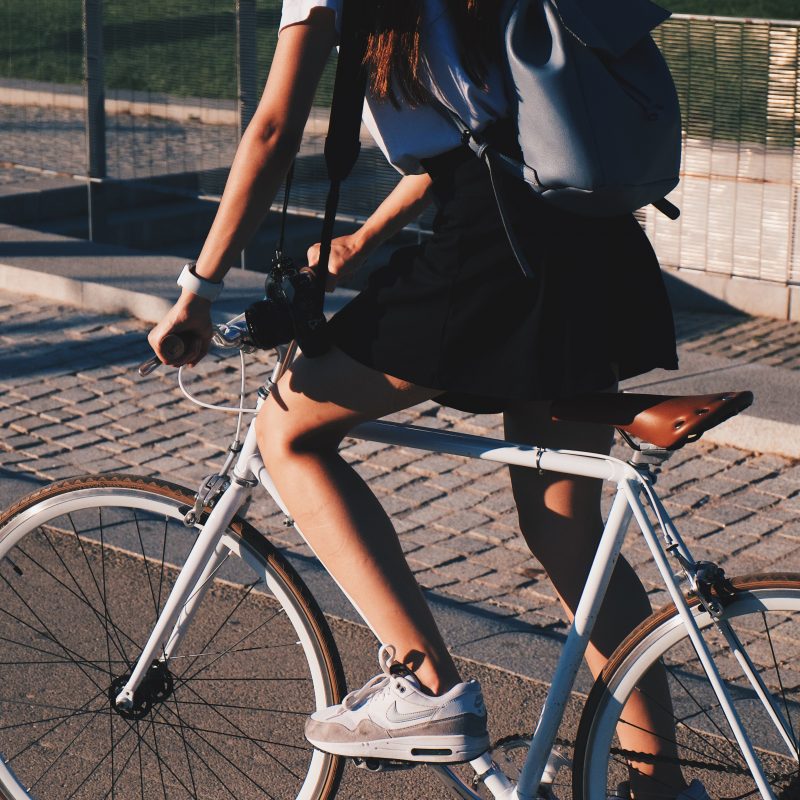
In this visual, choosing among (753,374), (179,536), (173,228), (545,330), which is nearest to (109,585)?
(179,536)

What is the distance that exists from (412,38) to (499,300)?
1.47ft

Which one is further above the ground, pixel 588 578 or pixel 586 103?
pixel 586 103

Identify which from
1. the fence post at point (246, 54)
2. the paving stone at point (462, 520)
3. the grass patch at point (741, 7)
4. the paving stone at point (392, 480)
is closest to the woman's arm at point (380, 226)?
the paving stone at point (462, 520)

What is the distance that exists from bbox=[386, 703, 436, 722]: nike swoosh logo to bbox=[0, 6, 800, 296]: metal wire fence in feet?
18.5

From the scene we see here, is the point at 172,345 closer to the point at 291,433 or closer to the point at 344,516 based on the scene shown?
the point at 291,433

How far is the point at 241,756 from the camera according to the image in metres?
3.27

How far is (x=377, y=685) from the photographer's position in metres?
2.57

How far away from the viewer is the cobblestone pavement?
4484 mm

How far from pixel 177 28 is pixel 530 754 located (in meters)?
7.48

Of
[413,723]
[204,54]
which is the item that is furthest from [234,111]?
[413,723]

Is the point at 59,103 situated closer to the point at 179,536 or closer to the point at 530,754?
the point at 179,536

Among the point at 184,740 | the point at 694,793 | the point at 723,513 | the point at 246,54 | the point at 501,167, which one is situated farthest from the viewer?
the point at 246,54

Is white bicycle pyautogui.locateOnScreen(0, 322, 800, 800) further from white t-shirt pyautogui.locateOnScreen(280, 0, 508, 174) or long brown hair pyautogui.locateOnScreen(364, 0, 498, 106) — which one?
long brown hair pyautogui.locateOnScreen(364, 0, 498, 106)

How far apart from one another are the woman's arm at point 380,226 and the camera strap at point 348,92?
0.35m
